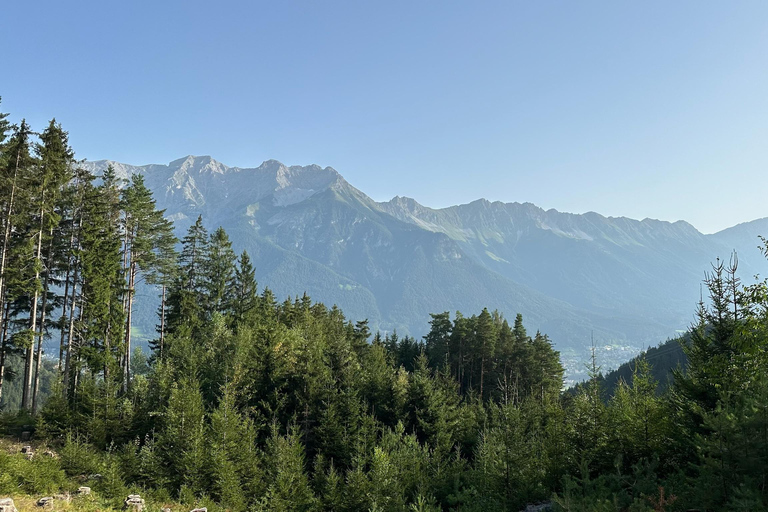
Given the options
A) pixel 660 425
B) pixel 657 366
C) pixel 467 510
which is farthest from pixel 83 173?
pixel 657 366

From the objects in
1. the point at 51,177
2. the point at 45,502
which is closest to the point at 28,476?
the point at 45,502

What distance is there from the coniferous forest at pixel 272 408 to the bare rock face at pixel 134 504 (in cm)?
249

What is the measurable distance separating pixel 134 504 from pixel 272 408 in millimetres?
19454

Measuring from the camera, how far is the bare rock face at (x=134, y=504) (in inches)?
823

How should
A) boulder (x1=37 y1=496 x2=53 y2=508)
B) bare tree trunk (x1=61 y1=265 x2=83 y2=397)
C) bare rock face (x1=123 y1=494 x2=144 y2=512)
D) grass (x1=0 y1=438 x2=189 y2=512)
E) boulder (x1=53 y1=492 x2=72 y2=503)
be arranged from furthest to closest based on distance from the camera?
1. bare tree trunk (x1=61 y1=265 x2=83 y2=397)
2. bare rock face (x1=123 y1=494 x2=144 y2=512)
3. boulder (x1=53 y1=492 x2=72 y2=503)
4. grass (x1=0 y1=438 x2=189 y2=512)
5. boulder (x1=37 y1=496 x2=53 y2=508)

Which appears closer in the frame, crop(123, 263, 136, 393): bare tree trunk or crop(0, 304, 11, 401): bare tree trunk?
crop(0, 304, 11, 401): bare tree trunk

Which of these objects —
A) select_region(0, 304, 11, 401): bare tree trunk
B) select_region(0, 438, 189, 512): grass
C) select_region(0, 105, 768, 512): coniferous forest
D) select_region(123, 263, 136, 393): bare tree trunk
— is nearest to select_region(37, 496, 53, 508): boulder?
select_region(0, 438, 189, 512): grass

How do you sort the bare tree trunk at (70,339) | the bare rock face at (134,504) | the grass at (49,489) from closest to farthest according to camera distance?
the grass at (49,489)
the bare rock face at (134,504)
the bare tree trunk at (70,339)

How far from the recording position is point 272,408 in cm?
4044

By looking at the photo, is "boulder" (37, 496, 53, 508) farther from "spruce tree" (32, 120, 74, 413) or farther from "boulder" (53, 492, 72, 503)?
"spruce tree" (32, 120, 74, 413)

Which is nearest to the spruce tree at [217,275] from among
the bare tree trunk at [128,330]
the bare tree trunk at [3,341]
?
the bare tree trunk at [128,330]

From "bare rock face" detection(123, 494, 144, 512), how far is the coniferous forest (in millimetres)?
2492

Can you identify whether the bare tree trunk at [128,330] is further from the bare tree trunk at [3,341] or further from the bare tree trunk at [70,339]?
the bare tree trunk at [3,341]

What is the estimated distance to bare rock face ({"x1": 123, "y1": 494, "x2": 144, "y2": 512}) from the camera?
20906 millimetres
